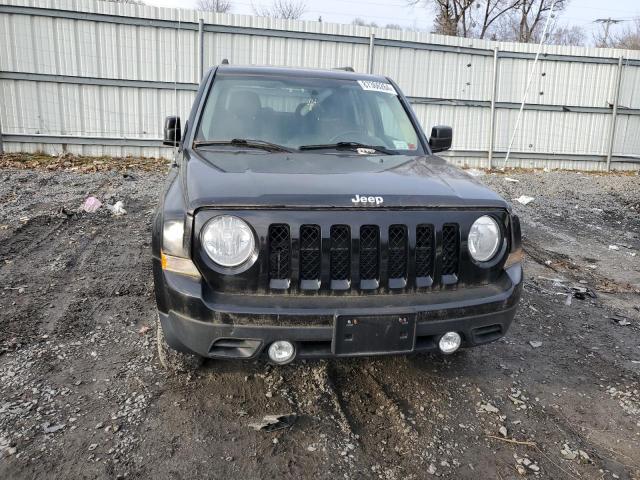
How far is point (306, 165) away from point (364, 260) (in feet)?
2.55

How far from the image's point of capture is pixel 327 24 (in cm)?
1246

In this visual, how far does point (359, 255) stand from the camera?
7.66ft

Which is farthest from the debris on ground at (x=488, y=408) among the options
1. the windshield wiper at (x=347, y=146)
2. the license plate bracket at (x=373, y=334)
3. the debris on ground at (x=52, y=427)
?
the debris on ground at (x=52, y=427)

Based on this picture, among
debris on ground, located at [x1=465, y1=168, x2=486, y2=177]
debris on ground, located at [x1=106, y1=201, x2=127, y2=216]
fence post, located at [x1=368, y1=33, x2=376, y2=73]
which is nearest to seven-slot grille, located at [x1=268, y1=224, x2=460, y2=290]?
debris on ground, located at [x1=106, y1=201, x2=127, y2=216]

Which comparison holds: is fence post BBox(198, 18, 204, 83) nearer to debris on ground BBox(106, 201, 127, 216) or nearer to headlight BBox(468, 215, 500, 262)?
debris on ground BBox(106, 201, 127, 216)

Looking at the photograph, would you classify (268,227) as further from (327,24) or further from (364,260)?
(327,24)

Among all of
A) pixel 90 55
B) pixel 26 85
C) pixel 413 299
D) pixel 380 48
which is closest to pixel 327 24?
pixel 380 48

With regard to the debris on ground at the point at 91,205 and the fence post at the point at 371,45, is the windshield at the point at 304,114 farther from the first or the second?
the fence post at the point at 371,45

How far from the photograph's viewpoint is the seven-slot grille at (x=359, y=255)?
2.30 m

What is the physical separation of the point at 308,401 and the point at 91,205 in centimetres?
567

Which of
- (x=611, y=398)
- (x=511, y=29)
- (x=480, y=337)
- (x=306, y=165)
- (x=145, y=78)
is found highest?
(x=511, y=29)

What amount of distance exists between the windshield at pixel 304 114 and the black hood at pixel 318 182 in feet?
1.09

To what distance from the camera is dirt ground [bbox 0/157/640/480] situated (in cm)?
229

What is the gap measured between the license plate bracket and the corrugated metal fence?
11.1 meters
